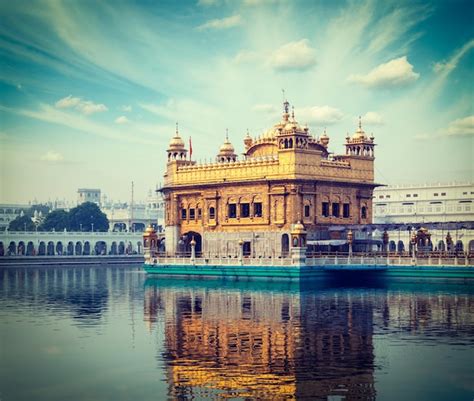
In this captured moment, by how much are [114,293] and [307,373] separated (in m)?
27.1

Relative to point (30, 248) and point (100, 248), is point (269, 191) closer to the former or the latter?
point (30, 248)

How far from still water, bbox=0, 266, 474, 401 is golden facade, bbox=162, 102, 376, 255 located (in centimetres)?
1091

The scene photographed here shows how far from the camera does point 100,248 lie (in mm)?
113438

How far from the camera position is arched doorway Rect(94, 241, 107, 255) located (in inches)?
4326

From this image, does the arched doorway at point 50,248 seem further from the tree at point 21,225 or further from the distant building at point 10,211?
the distant building at point 10,211

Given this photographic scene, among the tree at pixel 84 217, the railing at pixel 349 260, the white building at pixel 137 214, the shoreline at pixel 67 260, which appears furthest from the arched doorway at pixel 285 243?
the white building at pixel 137 214

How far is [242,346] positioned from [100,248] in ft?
294

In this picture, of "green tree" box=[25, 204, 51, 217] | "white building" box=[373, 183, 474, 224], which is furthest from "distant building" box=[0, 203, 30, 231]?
"white building" box=[373, 183, 474, 224]

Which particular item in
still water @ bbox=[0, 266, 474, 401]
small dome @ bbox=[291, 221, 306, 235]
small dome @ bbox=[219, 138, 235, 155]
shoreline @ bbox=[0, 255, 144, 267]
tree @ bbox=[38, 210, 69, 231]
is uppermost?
small dome @ bbox=[219, 138, 235, 155]

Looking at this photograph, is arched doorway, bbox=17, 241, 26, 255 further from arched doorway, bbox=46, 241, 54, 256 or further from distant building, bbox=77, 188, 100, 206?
distant building, bbox=77, 188, 100, 206

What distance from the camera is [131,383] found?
21.0 meters

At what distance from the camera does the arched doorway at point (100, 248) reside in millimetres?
109875

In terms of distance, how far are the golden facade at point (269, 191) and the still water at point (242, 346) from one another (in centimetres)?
1091

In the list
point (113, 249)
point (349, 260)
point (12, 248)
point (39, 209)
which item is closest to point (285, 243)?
point (349, 260)
